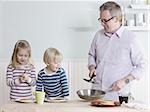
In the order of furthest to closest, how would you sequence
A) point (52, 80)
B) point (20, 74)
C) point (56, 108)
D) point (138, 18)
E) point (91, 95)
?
point (138, 18) < point (20, 74) < point (52, 80) < point (91, 95) < point (56, 108)

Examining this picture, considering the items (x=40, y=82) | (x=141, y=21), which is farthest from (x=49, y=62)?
(x=141, y=21)

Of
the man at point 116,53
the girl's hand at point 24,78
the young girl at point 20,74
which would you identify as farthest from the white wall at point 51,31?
the man at point 116,53

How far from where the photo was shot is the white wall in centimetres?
361

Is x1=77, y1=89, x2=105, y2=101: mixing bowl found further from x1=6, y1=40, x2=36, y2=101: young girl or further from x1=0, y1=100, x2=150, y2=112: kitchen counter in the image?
x1=6, y1=40, x2=36, y2=101: young girl

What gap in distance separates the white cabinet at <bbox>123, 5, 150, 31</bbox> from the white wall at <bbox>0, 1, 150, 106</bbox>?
325 millimetres

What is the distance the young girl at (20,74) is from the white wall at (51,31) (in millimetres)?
636

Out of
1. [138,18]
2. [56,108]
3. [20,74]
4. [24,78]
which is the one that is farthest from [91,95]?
[138,18]

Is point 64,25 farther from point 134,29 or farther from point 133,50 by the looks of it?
point 133,50

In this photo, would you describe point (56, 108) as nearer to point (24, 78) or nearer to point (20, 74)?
point (24, 78)

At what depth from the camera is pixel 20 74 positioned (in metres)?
2.97

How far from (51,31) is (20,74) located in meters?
0.81

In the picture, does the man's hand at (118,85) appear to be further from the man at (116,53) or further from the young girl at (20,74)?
the young girl at (20,74)

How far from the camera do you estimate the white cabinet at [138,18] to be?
11.3ft

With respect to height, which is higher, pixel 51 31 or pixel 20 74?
pixel 51 31
